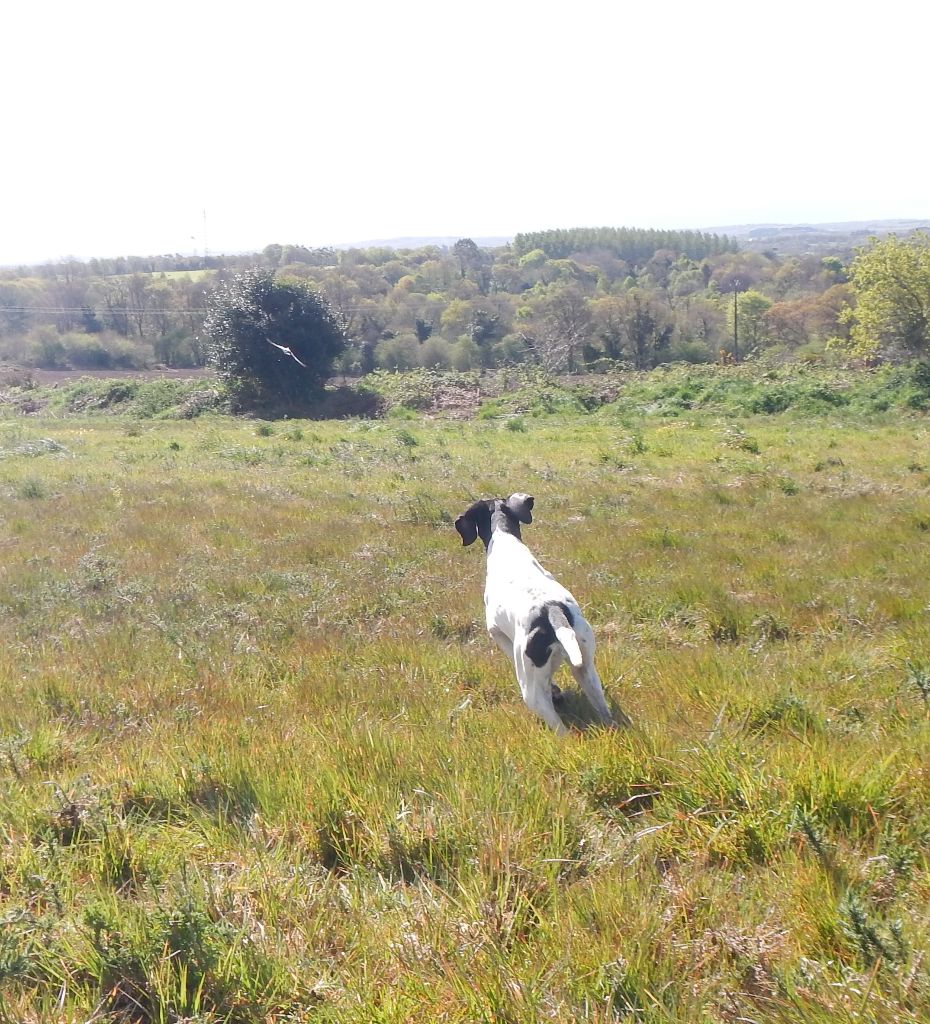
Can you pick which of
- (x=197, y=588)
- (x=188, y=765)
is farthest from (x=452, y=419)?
(x=188, y=765)

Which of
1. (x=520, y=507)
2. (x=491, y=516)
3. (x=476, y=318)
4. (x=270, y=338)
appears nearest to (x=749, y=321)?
(x=476, y=318)

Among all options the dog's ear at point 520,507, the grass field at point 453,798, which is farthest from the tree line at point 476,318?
the dog's ear at point 520,507

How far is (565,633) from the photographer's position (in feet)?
14.1

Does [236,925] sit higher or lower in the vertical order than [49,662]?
higher

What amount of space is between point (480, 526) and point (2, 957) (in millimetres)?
4629

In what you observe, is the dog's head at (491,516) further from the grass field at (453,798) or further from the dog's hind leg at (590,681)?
the dog's hind leg at (590,681)

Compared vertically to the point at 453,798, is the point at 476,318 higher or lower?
higher

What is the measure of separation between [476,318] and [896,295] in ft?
107

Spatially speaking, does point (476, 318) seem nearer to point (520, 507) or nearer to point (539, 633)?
point (520, 507)

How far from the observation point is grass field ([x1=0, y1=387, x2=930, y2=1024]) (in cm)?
229

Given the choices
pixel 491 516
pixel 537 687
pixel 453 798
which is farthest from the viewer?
pixel 491 516

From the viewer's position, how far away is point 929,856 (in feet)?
8.76

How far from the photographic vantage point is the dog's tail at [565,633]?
418cm

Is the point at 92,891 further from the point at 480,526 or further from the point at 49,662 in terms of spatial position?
the point at 480,526
